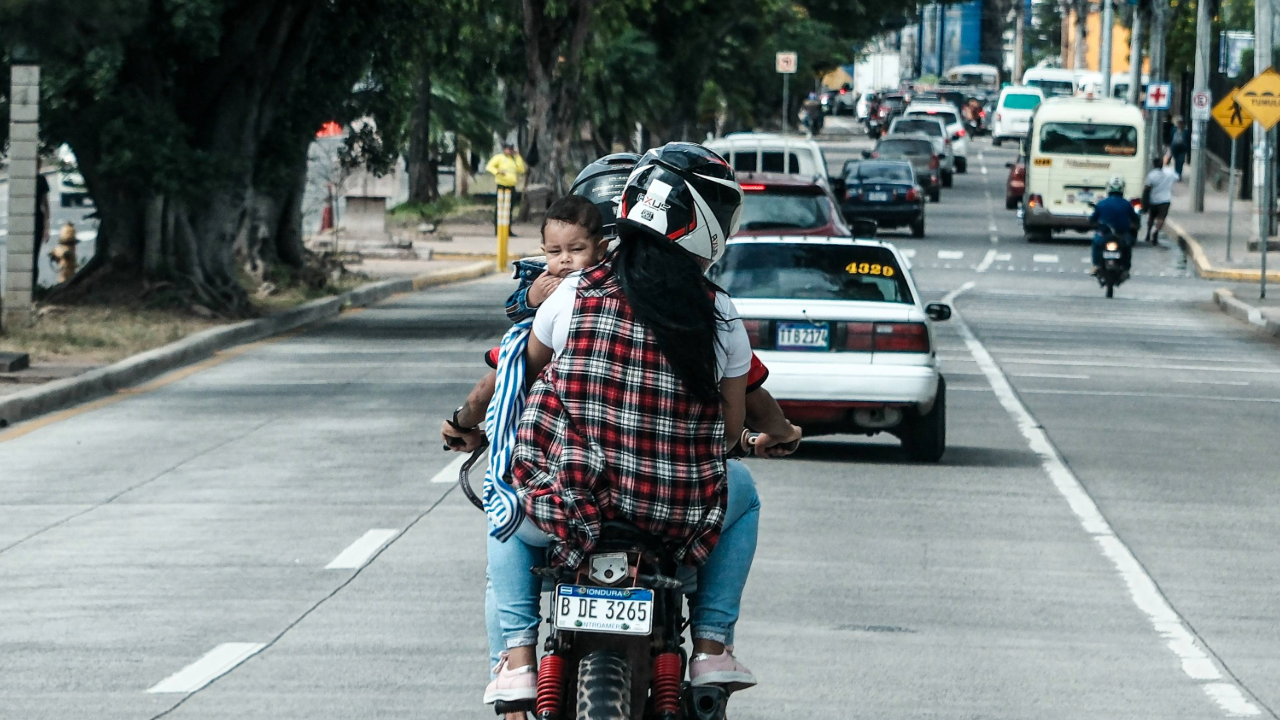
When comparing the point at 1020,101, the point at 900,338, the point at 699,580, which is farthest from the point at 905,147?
the point at 699,580

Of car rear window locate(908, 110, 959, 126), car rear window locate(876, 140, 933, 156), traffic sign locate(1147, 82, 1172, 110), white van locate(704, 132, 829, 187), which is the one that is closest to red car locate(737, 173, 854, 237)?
white van locate(704, 132, 829, 187)

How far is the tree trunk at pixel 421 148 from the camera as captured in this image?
159 ft

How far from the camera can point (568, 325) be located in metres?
5.14

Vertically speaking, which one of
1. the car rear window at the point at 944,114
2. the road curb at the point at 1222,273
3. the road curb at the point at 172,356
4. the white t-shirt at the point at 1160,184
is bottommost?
the road curb at the point at 172,356

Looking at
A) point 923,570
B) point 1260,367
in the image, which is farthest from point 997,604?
point 1260,367

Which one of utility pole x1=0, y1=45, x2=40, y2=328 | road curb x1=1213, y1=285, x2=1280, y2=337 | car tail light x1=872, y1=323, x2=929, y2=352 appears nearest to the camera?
car tail light x1=872, y1=323, x2=929, y2=352

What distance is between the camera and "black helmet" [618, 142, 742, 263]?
518 centimetres

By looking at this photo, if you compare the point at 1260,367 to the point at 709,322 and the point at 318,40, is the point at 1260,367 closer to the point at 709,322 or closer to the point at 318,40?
the point at 318,40

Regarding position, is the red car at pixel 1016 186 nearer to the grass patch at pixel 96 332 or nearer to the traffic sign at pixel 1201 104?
the traffic sign at pixel 1201 104

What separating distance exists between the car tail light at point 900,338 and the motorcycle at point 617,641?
28.5ft

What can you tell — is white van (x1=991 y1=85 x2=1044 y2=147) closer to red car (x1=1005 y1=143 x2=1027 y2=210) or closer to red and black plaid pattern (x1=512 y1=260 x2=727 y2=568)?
red car (x1=1005 y1=143 x2=1027 y2=210)

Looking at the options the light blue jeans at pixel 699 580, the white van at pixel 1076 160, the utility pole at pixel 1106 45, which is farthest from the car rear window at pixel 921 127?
the light blue jeans at pixel 699 580

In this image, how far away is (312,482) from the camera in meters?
12.6

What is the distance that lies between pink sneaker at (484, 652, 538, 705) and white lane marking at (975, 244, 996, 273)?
3318cm
